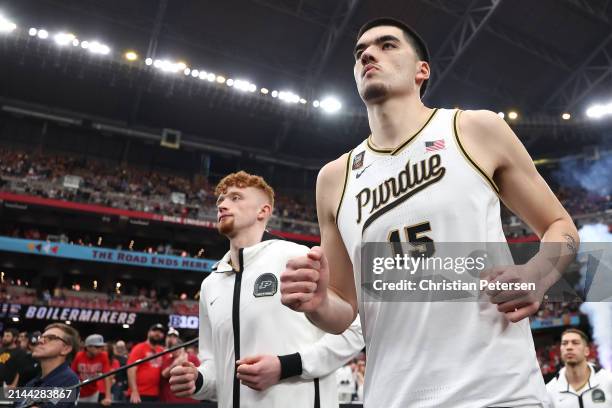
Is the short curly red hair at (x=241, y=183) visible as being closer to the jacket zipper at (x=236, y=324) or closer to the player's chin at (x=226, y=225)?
the player's chin at (x=226, y=225)

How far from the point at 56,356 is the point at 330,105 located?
24.5m

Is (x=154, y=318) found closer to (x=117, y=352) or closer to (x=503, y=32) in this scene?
(x=117, y=352)

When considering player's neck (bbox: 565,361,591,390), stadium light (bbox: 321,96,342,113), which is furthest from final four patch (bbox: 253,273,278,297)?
stadium light (bbox: 321,96,342,113)

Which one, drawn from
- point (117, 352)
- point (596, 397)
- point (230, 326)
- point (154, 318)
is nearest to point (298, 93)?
point (154, 318)

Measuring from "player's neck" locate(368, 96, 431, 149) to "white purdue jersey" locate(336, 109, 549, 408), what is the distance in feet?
0.15

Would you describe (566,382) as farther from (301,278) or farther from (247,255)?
(301,278)

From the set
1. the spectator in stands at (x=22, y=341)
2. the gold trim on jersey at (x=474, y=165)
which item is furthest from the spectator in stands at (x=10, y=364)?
the gold trim on jersey at (x=474, y=165)

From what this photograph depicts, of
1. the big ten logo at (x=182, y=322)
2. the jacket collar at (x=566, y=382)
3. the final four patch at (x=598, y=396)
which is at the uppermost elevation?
the big ten logo at (x=182, y=322)

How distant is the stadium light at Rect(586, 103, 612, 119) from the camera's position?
26.3 m

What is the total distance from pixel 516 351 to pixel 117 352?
33.6 feet

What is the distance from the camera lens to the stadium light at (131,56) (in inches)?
950

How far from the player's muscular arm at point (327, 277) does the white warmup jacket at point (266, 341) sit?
71cm

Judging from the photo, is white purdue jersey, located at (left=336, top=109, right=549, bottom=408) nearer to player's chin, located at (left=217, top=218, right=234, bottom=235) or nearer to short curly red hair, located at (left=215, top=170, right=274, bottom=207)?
player's chin, located at (left=217, top=218, right=234, bottom=235)

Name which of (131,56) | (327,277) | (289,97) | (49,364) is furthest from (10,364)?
(289,97)
